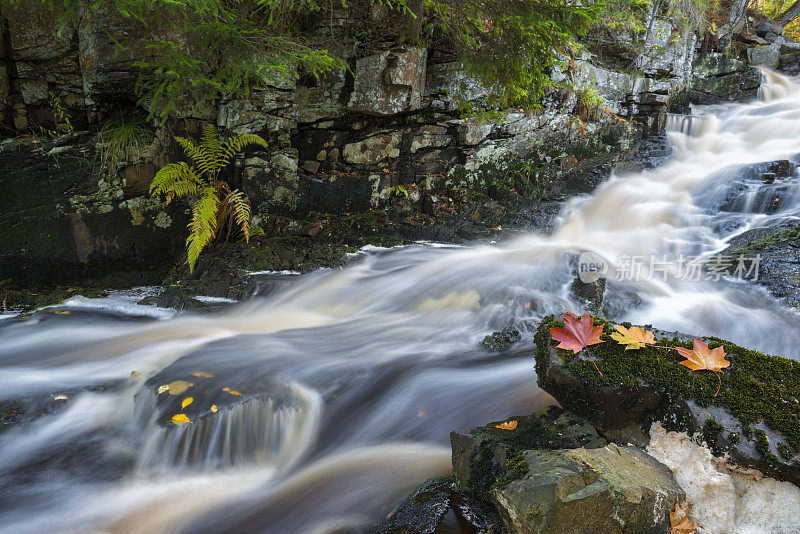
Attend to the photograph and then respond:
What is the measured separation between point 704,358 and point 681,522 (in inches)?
27.7

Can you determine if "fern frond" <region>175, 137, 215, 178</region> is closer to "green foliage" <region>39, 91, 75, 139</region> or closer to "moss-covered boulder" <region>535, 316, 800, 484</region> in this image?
"green foliage" <region>39, 91, 75, 139</region>

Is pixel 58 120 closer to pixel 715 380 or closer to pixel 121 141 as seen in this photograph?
pixel 121 141

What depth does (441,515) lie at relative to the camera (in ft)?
6.19

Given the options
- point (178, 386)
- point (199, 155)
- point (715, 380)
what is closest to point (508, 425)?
point (715, 380)

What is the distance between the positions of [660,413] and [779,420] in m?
0.41

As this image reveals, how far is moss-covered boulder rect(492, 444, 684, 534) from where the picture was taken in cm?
150

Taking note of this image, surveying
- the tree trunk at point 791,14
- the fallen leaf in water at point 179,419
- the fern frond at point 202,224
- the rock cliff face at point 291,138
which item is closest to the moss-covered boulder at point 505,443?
the fallen leaf in water at point 179,419

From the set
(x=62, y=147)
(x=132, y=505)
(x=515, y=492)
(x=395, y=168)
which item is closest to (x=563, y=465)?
(x=515, y=492)

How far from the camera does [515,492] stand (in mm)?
1616

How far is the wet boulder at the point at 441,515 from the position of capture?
1.82 m

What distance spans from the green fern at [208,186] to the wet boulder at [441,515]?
4.18 metres

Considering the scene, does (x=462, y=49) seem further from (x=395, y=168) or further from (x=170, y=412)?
(x=170, y=412)

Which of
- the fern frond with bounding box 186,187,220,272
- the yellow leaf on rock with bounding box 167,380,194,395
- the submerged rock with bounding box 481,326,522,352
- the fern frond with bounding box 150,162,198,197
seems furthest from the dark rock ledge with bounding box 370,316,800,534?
the fern frond with bounding box 150,162,198,197

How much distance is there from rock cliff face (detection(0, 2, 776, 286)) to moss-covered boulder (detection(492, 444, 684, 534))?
512 cm
